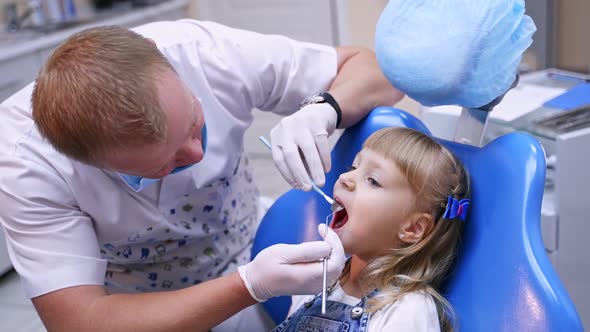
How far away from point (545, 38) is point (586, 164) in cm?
114

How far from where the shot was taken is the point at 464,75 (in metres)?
1.15

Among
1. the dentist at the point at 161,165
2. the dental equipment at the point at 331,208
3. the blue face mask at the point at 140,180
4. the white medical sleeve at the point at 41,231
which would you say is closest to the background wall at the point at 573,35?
the dentist at the point at 161,165

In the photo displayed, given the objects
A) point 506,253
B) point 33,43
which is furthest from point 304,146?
point 33,43

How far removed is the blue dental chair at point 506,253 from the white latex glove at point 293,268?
0.75 ft

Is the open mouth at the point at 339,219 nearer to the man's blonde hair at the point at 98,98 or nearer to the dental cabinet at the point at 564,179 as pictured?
the man's blonde hair at the point at 98,98

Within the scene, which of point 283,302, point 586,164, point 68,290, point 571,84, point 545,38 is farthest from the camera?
A: point 545,38

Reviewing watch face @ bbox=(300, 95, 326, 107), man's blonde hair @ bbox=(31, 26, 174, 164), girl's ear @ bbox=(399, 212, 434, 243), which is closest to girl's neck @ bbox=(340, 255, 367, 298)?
girl's ear @ bbox=(399, 212, 434, 243)

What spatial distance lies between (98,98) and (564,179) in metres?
1.21

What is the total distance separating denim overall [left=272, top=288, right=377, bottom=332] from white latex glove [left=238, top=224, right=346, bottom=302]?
113 millimetres

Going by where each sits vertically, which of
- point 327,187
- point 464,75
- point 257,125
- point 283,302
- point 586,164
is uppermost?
point 464,75

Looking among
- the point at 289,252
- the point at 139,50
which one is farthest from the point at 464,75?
the point at 139,50

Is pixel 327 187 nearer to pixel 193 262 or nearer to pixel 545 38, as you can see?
pixel 193 262

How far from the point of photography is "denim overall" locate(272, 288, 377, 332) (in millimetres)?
1225

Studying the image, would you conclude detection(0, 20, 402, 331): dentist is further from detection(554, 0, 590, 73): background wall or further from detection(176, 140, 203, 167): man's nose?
detection(554, 0, 590, 73): background wall
